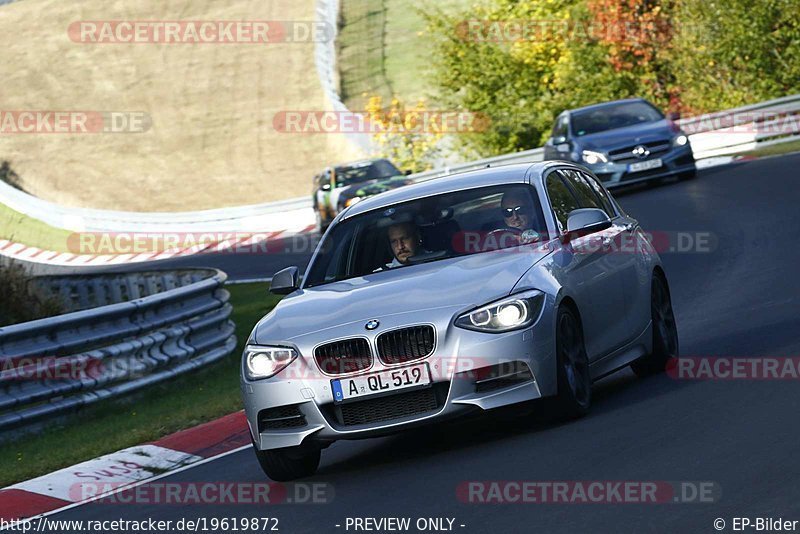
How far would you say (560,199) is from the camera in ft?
33.8

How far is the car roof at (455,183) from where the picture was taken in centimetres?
1012

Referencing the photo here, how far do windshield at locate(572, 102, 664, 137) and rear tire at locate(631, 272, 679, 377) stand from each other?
692 inches

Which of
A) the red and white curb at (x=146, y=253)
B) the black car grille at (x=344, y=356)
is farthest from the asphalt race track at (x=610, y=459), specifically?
the red and white curb at (x=146, y=253)

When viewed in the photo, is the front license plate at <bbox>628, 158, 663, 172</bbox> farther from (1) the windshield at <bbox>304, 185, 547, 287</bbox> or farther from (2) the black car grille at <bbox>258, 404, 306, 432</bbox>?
(2) the black car grille at <bbox>258, 404, 306, 432</bbox>

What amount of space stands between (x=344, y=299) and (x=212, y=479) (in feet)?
4.58

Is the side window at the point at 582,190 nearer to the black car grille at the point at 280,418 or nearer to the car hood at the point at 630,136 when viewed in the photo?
the black car grille at the point at 280,418

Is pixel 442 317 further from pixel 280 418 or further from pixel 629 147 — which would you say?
pixel 629 147

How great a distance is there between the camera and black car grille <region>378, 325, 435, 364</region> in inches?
336

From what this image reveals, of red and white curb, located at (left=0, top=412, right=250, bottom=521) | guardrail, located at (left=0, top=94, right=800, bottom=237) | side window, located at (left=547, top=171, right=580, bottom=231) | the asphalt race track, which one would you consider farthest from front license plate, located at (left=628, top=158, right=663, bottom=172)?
side window, located at (left=547, top=171, right=580, bottom=231)

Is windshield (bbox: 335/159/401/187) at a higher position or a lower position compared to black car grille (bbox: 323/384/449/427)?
lower

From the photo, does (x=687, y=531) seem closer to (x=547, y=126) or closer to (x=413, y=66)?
(x=547, y=126)

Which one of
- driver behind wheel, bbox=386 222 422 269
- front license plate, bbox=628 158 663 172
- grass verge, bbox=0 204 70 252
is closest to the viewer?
driver behind wheel, bbox=386 222 422 269

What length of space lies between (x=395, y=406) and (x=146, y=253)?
3137cm

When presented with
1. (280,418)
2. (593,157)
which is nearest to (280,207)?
(593,157)
